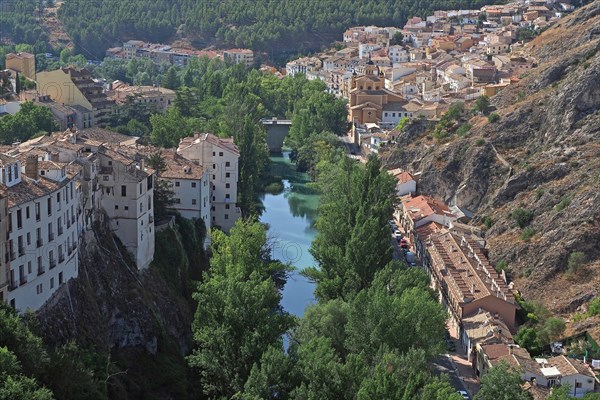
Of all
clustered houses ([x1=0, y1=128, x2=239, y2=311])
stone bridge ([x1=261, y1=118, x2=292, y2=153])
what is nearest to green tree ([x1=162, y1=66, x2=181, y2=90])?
stone bridge ([x1=261, y1=118, x2=292, y2=153])

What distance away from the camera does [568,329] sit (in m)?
32.4

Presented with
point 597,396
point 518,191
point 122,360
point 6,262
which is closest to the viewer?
point 6,262

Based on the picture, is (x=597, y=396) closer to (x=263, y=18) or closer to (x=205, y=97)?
(x=205, y=97)

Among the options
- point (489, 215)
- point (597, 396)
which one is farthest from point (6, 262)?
point (489, 215)

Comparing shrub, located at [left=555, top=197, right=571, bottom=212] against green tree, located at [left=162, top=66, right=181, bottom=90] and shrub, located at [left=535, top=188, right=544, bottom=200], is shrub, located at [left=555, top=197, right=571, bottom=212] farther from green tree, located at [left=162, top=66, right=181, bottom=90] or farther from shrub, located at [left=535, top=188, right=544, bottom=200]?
green tree, located at [left=162, top=66, right=181, bottom=90]

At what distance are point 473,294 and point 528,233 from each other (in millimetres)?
6279

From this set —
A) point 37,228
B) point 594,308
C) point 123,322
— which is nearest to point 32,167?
point 37,228

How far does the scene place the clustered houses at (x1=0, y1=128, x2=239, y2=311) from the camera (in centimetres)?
2395

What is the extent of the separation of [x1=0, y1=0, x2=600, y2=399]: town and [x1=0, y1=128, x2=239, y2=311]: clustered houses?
0.04m

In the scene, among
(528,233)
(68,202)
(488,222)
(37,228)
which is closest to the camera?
(37,228)

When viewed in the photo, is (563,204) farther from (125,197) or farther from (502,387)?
(125,197)

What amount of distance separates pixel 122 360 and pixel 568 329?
45.7 ft

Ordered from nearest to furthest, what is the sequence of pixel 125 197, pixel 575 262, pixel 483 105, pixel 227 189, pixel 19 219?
pixel 19 219
pixel 125 197
pixel 575 262
pixel 227 189
pixel 483 105

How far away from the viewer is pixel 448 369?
31078 millimetres
